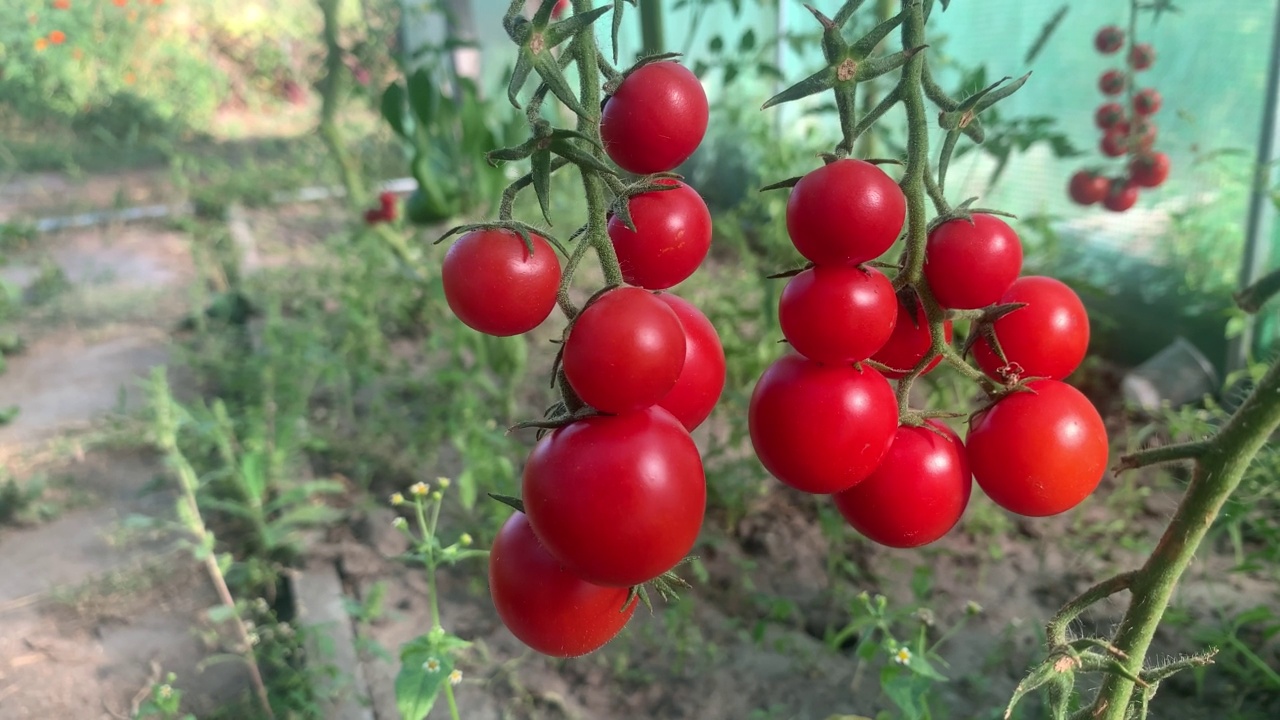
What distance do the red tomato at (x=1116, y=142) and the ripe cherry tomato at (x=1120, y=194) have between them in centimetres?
5

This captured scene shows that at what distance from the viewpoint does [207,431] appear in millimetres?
1409

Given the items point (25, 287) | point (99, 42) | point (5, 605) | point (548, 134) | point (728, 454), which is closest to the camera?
point (548, 134)

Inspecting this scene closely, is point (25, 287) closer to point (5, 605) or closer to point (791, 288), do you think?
point (5, 605)

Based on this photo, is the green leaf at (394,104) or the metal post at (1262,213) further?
the metal post at (1262,213)

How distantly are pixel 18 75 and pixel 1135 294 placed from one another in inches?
231

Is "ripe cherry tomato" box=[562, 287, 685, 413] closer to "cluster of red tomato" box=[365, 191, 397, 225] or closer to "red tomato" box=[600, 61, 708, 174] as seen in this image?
"red tomato" box=[600, 61, 708, 174]

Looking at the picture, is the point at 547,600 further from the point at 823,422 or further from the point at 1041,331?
the point at 1041,331

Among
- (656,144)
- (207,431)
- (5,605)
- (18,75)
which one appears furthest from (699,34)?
(18,75)

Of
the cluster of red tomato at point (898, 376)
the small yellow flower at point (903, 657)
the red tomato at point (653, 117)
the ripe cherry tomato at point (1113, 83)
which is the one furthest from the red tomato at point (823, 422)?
the ripe cherry tomato at point (1113, 83)

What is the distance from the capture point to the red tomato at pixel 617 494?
0.28 metres

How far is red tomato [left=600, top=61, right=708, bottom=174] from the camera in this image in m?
0.31

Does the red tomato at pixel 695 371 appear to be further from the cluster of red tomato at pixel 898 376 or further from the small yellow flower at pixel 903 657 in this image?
the small yellow flower at pixel 903 657

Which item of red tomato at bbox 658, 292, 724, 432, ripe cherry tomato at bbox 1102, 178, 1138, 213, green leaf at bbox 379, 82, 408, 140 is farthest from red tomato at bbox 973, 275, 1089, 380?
ripe cherry tomato at bbox 1102, 178, 1138, 213

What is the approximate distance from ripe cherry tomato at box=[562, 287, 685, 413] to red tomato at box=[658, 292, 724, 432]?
0.05 metres
